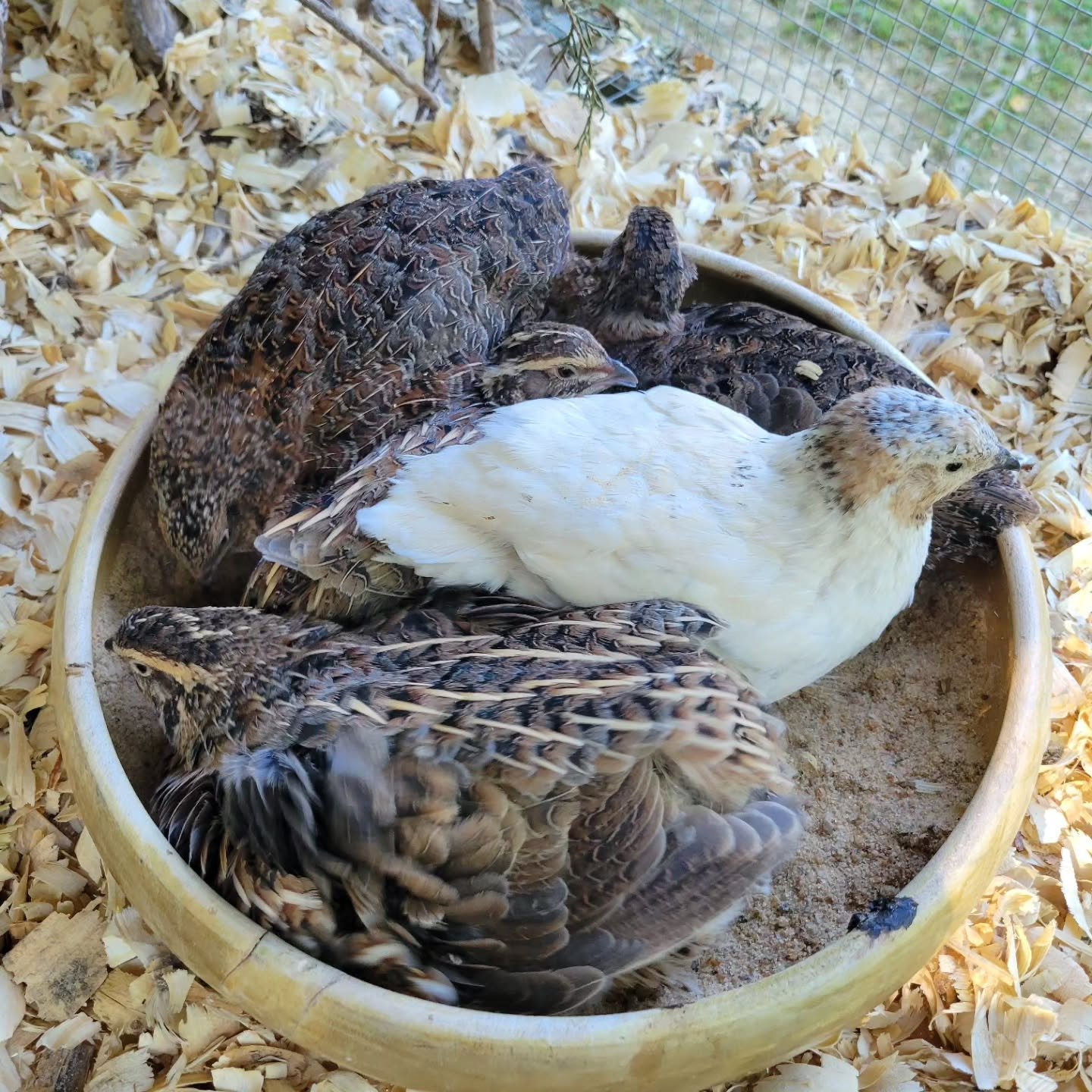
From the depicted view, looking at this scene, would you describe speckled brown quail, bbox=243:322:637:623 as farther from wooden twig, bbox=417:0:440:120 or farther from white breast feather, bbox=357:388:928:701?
wooden twig, bbox=417:0:440:120

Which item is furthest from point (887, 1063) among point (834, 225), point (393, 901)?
point (834, 225)

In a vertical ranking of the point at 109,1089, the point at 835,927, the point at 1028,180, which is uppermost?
the point at 1028,180

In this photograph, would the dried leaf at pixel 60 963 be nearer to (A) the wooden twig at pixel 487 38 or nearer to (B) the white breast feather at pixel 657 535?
(B) the white breast feather at pixel 657 535

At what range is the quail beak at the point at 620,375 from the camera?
1975 mm

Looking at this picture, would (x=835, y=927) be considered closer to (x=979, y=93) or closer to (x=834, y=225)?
(x=834, y=225)

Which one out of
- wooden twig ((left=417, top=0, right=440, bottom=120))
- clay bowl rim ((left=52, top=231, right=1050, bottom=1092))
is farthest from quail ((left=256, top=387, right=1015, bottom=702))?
wooden twig ((left=417, top=0, right=440, bottom=120))

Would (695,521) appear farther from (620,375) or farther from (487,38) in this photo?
(487,38)

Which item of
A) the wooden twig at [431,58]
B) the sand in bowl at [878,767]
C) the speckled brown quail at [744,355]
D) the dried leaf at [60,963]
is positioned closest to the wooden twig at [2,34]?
the wooden twig at [431,58]

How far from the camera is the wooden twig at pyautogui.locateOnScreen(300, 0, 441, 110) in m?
2.38

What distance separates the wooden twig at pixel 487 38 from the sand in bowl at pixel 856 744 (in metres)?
1.71

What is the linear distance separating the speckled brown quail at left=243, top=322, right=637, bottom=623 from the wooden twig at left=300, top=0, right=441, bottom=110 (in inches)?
38.2

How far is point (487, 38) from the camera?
9.84 ft

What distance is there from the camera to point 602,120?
3.04m

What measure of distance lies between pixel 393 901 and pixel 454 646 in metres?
0.36
